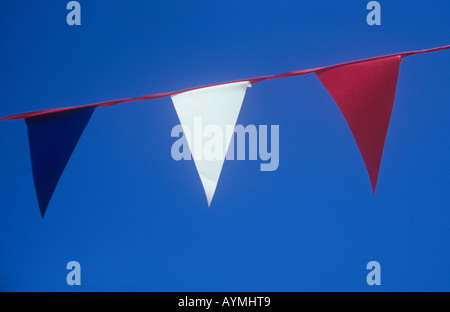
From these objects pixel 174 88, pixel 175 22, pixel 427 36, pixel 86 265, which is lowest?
pixel 86 265

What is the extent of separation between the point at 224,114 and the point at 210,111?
0.04 m

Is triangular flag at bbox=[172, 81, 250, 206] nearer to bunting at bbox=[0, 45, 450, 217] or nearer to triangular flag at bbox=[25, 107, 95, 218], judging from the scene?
bunting at bbox=[0, 45, 450, 217]

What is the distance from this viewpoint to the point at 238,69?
64.5 inches

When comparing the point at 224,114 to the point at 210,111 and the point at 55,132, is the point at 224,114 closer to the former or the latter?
the point at 210,111

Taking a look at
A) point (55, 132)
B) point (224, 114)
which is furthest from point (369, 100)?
point (55, 132)

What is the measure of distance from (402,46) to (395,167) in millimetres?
428

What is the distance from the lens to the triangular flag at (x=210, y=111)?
121cm

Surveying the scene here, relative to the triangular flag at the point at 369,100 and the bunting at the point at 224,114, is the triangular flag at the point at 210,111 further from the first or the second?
the triangular flag at the point at 369,100

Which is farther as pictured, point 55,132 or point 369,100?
point 55,132

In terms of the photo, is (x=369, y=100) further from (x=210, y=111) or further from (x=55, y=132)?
(x=55, y=132)

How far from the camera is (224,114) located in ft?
3.99
